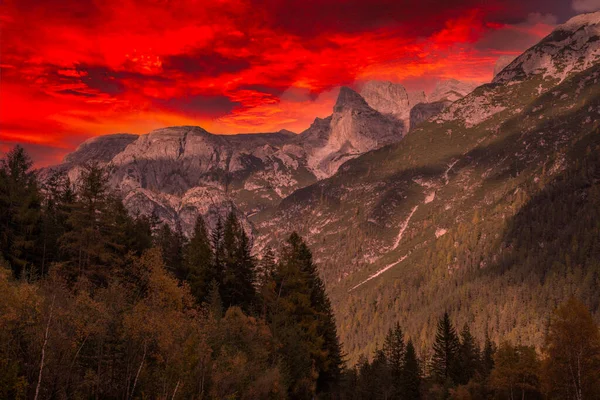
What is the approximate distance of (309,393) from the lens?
52625 millimetres

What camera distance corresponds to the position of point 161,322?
32469 millimetres

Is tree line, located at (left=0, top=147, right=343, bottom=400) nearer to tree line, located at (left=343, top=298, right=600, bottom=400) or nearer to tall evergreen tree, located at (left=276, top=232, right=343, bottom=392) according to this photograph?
tall evergreen tree, located at (left=276, top=232, right=343, bottom=392)

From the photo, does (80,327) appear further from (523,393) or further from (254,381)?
(523,393)

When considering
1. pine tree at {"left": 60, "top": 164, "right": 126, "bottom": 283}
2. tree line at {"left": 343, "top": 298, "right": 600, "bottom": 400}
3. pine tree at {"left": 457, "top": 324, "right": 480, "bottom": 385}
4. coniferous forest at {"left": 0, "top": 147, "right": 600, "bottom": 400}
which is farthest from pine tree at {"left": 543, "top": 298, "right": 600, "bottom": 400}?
pine tree at {"left": 60, "top": 164, "right": 126, "bottom": 283}

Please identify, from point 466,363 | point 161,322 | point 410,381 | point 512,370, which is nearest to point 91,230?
point 161,322

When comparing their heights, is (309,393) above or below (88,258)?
below

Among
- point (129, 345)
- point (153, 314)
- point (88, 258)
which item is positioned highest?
point (88, 258)

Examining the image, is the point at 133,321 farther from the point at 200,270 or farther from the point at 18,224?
the point at 200,270

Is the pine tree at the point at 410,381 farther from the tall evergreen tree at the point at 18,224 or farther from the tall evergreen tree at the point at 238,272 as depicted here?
the tall evergreen tree at the point at 18,224

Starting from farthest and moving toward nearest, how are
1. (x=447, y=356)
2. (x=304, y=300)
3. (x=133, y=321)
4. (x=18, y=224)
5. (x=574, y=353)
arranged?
(x=447, y=356) < (x=18, y=224) < (x=574, y=353) < (x=304, y=300) < (x=133, y=321)

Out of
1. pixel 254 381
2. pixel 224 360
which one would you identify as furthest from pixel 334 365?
pixel 224 360

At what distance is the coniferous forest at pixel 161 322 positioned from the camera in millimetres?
30125

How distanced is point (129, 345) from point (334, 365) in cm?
3897

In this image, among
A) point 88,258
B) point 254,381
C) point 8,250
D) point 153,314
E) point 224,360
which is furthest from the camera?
point 8,250
